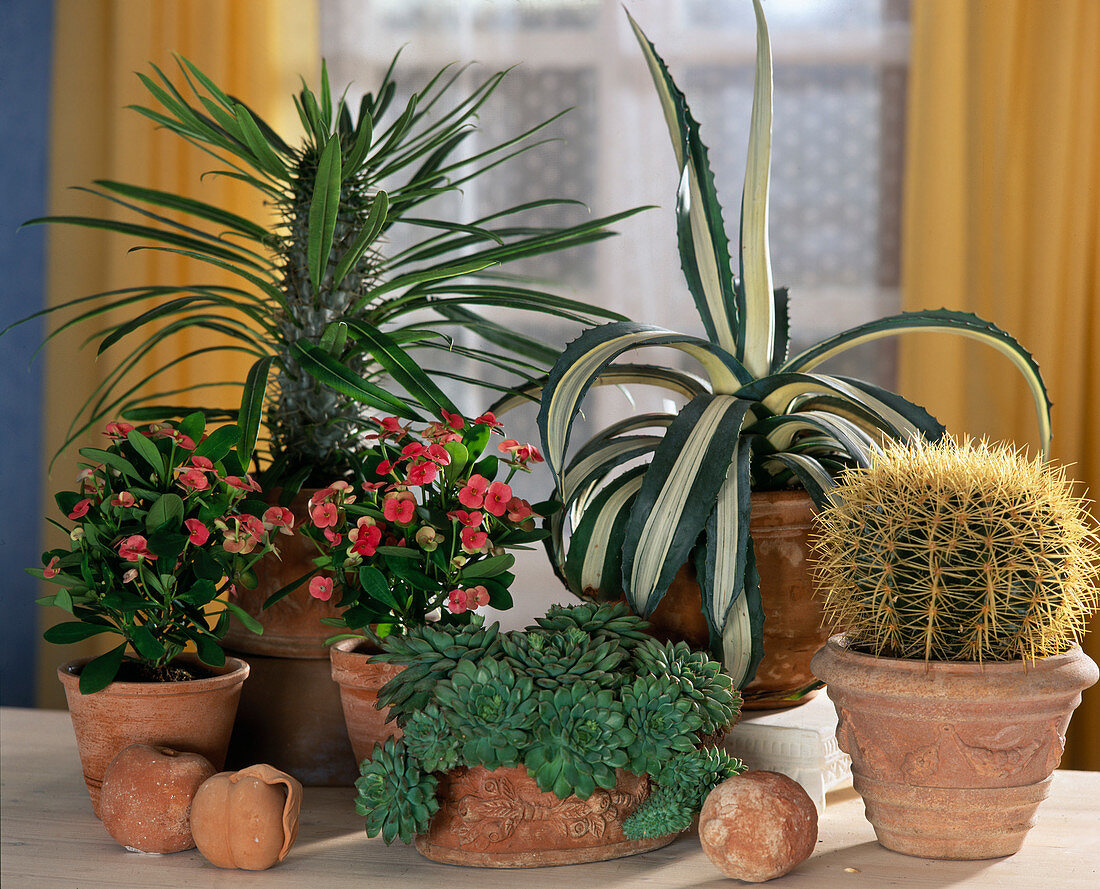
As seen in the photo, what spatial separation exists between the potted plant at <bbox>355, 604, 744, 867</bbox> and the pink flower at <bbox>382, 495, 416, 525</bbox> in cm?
10

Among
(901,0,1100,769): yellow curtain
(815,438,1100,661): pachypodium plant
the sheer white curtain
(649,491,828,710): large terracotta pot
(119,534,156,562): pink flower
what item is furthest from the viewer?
the sheer white curtain

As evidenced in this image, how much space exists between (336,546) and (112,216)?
1.35m

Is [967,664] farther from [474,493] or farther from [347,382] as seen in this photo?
[347,382]

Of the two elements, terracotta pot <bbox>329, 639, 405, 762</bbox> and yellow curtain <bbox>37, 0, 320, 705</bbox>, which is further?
yellow curtain <bbox>37, 0, 320, 705</bbox>

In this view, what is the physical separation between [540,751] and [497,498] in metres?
0.22

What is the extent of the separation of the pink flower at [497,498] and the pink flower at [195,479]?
233 mm

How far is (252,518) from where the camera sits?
861 millimetres

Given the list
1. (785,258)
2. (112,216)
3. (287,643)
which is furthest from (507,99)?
(287,643)

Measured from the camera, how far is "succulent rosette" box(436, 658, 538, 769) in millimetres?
731

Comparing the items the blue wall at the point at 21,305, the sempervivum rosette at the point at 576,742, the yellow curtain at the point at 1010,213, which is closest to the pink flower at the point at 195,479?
the sempervivum rosette at the point at 576,742

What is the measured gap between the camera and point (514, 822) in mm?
758

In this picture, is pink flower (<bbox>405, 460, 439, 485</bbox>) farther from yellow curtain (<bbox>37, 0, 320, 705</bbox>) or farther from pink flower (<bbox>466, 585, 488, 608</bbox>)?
yellow curtain (<bbox>37, 0, 320, 705</bbox>)

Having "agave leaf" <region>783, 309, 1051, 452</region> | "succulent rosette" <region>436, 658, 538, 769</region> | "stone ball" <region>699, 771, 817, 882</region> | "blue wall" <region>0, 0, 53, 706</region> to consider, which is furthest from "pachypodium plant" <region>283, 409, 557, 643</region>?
"blue wall" <region>0, 0, 53, 706</region>

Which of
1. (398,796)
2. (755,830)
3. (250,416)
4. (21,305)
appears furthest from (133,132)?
(755,830)
